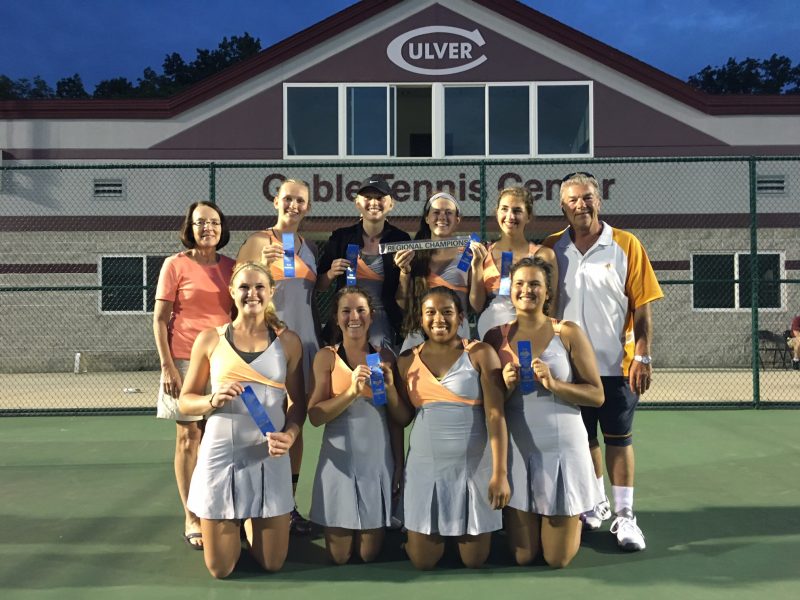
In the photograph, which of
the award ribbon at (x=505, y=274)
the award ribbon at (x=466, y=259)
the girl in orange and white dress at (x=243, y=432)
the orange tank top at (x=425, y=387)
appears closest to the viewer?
the girl in orange and white dress at (x=243, y=432)

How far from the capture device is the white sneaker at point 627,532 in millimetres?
3638

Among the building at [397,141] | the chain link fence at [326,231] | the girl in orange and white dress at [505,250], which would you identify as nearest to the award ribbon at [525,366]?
the girl in orange and white dress at [505,250]

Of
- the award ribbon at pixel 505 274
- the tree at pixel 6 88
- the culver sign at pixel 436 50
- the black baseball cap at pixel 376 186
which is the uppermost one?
the tree at pixel 6 88

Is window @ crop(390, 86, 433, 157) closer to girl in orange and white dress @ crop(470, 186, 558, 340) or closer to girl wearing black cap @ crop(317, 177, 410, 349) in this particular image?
girl wearing black cap @ crop(317, 177, 410, 349)

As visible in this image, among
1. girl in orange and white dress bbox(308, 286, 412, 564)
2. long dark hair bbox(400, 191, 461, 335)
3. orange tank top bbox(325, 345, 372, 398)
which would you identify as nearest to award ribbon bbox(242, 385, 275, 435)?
girl in orange and white dress bbox(308, 286, 412, 564)

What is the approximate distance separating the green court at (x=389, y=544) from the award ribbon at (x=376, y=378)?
0.88m

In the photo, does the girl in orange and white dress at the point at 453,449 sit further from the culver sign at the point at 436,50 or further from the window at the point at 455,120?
the culver sign at the point at 436,50

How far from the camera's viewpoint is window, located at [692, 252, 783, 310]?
13617 mm

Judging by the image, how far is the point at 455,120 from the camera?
13844mm

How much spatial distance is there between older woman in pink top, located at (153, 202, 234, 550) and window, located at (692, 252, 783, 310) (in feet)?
38.8

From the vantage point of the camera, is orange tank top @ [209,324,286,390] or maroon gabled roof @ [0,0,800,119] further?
maroon gabled roof @ [0,0,800,119]

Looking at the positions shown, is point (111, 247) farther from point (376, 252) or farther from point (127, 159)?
point (376, 252)

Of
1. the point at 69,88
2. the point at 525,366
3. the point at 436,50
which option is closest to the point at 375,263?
the point at 525,366

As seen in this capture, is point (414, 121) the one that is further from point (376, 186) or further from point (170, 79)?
point (170, 79)
